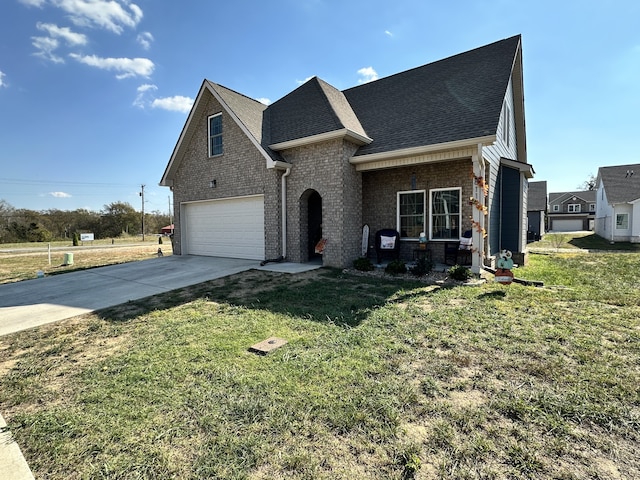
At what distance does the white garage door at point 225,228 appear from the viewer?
11631 mm

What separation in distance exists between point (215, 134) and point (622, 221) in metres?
29.8

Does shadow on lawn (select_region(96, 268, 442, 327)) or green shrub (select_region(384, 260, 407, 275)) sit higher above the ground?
green shrub (select_region(384, 260, 407, 275))

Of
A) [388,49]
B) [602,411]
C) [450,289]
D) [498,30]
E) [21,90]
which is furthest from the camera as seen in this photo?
[21,90]

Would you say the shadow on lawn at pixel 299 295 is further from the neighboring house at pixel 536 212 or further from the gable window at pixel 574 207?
the gable window at pixel 574 207

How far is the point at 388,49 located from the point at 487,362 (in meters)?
11.7

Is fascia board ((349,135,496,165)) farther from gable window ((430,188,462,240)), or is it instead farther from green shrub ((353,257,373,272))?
green shrub ((353,257,373,272))

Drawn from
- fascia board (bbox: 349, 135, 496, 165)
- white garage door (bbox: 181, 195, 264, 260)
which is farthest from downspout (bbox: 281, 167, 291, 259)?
fascia board (bbox: 349, 135, 496, 165)

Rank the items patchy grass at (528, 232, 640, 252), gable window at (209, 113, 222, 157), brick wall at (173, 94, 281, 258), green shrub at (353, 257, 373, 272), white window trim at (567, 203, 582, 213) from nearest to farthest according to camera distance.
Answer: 1. green shrub at (353, 257, 373, 272)
2. brick wall at (173, 94, 281, 258)
3. gable window at (209, 113, 222, 157)
4. patchy grass at (528, 232, 640, 252)
5. white window trim at (567, 203, 582, 213)

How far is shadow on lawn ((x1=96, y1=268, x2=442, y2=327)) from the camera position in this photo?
559cm

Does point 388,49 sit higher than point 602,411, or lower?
higher

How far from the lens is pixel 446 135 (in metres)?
8.52

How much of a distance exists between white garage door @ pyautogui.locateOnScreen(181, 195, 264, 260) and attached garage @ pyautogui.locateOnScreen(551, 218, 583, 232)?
5167 centimetres

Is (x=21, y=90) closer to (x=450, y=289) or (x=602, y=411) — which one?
(x=450, y=289)

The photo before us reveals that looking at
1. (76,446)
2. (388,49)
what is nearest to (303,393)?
(76,446)
